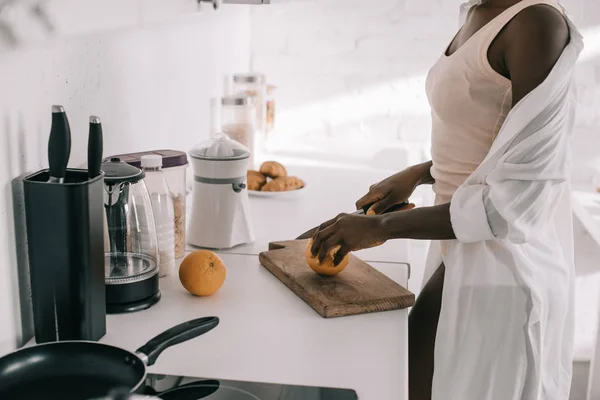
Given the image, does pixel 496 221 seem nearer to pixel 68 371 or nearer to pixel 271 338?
pixel 271 338

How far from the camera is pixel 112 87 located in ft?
4.63

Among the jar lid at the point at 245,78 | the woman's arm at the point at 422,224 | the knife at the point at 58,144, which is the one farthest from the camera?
the jar lid at the point at 245,78

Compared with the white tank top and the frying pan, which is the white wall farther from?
the white tank top

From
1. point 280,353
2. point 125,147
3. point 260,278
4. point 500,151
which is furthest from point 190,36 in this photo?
point 280,353

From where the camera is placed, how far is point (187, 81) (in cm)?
199

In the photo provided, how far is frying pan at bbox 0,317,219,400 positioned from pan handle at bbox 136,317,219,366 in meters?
0.02

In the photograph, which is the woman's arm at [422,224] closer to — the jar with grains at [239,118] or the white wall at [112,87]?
the white wall at [112,87]

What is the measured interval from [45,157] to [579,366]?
7.80 ft

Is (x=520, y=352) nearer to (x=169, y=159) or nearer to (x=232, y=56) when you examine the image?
(x=169, y=159)

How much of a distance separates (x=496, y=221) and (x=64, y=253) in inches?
25.9

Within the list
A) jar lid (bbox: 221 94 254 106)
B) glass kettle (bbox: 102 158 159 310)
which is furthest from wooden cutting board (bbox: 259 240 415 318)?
jar lid (bbox: 221 94 254 106)

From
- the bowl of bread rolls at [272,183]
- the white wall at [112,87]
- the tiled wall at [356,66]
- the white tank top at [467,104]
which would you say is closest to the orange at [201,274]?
the white wall at [112,87]

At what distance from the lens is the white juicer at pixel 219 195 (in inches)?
55.7

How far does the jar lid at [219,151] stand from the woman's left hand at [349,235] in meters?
0.29
